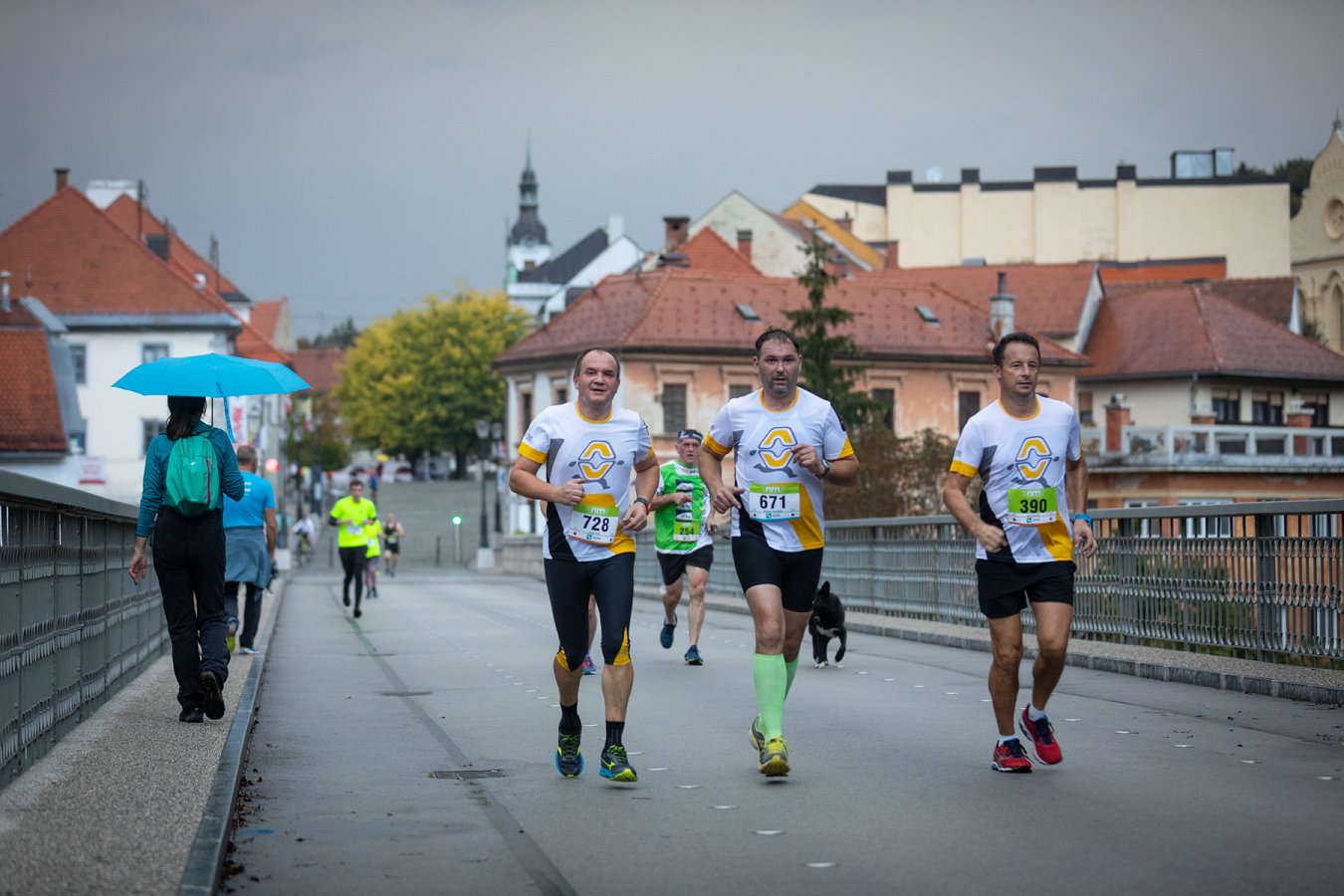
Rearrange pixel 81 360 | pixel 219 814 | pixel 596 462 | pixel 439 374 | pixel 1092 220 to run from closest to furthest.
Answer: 1. pixel 219 814
2. pixel 596 462
3. pixel 81 360
4. pixel 1092 220
5. pixel 439 374

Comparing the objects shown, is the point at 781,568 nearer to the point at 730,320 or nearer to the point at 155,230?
the point at 730,320

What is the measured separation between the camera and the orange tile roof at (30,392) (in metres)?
61.1

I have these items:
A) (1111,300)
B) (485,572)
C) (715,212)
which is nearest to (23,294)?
(485,572)

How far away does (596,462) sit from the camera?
8500mm

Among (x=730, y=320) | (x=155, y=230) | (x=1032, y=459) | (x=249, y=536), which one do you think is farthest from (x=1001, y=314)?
(x=1032, y=459)

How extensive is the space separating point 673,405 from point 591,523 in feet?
200

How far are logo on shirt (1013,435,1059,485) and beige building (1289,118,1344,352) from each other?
8437cm

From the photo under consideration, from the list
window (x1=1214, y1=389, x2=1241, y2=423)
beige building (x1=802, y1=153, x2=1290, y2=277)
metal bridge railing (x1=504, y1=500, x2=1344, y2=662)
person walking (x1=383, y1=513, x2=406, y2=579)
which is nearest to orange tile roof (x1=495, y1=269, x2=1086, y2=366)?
window (x1=1214, y1=389, x2=1241, y2=423)

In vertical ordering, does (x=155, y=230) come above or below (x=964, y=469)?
above

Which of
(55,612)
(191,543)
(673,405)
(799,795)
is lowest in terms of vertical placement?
(799,795)

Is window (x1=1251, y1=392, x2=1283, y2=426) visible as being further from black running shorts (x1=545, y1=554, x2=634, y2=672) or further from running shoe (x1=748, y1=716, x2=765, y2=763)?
black running shorts (x1=545, y1=554, x2=634, y2=672)

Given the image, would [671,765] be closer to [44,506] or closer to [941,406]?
[44,506]

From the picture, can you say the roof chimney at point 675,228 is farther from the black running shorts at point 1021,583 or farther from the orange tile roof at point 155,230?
the black running shorts at point 1021,583

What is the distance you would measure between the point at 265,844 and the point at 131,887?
1561 millimetres
